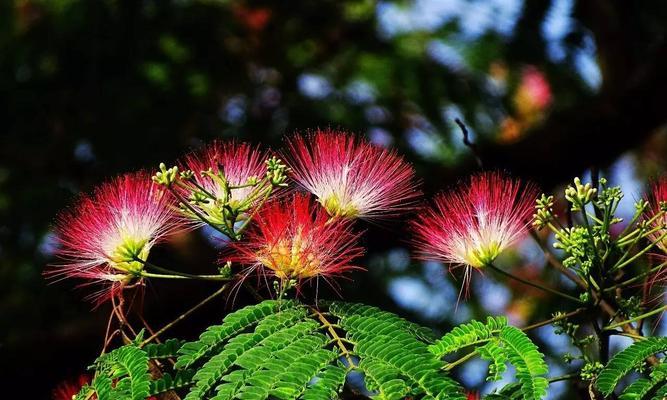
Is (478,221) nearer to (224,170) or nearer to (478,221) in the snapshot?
(478,221)

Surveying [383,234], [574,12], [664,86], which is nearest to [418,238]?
[383,234]

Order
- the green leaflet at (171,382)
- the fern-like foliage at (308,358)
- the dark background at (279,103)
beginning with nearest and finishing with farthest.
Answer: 1. the fern-like foliage at (308,358)
2. the green leaflet at (171,382)
3. the dark background at (279,103)

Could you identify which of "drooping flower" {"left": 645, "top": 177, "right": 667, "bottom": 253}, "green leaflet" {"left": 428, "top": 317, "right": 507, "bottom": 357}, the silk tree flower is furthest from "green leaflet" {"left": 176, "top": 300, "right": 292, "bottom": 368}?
"drooping flower" {"left": 645, "top": 177, "right": 667, "bottom": 253}

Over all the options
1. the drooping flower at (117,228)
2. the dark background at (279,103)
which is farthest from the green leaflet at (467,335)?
the dark background at (279,103)

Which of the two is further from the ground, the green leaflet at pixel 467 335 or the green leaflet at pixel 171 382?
the green leaflet at pixel 171 382

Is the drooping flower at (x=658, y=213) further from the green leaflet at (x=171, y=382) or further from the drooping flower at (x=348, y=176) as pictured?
the green leaflet at (x=171, y=382)
